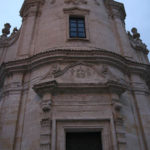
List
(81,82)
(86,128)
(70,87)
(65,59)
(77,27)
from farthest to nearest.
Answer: (77,27) → (65,59) → (81,82) → (70,87) → (86,128)

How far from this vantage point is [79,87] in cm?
1005

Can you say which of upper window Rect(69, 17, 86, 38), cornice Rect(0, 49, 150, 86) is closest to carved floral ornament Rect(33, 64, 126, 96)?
cornice Rect(0, 49, 150, 86)

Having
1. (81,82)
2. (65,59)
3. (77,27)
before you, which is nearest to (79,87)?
(81,82)

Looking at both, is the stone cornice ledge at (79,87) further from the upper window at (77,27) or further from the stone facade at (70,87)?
the upper window at (77,27)

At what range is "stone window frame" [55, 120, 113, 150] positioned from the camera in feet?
29.1

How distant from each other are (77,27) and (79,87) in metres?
5.51

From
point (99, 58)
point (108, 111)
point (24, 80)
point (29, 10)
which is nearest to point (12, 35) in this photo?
point (29, 10)

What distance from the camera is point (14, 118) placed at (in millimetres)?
10297

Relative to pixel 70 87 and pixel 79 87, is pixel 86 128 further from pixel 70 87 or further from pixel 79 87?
pixel 70 87

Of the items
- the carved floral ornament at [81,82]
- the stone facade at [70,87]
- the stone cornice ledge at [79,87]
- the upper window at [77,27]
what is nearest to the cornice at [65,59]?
the stone facade at [70,87]

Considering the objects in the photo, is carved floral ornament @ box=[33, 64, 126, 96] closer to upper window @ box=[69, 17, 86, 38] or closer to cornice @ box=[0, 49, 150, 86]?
cornice @ box=[0, 49, 150, 86]

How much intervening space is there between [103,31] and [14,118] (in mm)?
7887

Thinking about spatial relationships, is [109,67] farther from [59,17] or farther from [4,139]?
[4,139]

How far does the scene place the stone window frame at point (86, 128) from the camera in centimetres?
887
